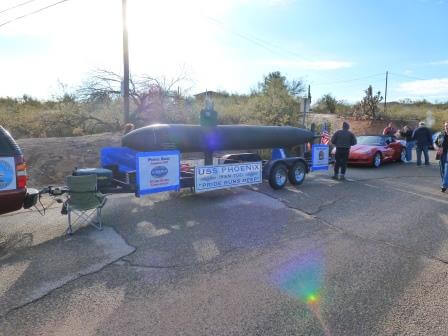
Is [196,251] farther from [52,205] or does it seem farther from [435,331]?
[52,205]

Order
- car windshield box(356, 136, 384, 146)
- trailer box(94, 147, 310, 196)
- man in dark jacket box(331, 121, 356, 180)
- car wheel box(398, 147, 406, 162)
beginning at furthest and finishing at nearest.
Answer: car wheel box(398, 147, 406, 162) < car windshield box(356, 136, 384, 146) < man in dark jacket box(331, 121, 356, 180) < trailer box(94, 147, 310, 196)

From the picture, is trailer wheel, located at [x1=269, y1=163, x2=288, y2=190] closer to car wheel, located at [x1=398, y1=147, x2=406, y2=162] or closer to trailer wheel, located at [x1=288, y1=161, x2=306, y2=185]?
trailer wheel, located at [x1=288, y1=161, x2=306, y2=185]

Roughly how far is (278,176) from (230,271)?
5.33 meters

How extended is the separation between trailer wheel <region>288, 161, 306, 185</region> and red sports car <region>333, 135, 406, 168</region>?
489cm

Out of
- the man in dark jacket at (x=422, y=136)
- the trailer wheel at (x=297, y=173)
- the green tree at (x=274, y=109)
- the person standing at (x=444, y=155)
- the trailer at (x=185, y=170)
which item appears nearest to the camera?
the trailer at (x=185, y=170)

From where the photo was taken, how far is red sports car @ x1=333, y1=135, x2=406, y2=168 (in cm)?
1392

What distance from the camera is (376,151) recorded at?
14102mm

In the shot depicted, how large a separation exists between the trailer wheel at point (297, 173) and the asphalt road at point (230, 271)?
231cm

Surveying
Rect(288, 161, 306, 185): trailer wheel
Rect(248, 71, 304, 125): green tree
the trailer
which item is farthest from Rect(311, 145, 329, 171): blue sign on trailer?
Rect(248, 71, 304, 125): green tree

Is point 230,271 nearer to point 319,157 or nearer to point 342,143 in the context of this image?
point 319,157

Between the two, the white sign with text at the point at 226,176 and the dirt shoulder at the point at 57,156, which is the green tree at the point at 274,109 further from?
the white sign with text at the point at 226,176

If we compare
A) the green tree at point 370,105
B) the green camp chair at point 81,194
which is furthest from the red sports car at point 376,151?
the green tree at point 370,105

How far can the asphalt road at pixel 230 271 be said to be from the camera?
321 cm

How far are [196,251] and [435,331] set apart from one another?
9.65 feet
